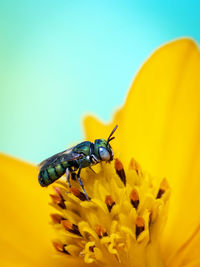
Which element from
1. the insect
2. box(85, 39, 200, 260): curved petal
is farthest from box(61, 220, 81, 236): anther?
box(85, 39, 200, 260): curved petal

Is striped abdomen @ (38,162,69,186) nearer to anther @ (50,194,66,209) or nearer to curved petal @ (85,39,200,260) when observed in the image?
anther @ (50,194,66,209)

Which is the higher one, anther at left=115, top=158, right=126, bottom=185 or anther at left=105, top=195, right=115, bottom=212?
anther at left=115, top=158, right=126, bottom=185

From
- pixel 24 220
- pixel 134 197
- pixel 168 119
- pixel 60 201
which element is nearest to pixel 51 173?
pixel 60 201

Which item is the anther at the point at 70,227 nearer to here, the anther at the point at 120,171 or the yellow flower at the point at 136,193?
the yellow flower at the point at 136,193

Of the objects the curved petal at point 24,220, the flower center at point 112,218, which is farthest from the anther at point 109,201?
the curved petal at point 24,220

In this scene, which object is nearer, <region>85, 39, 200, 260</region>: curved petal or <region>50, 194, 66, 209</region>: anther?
<region>50, 194, 66, 209</region>: anther

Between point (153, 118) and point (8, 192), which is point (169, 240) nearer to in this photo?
point (153, 118)
